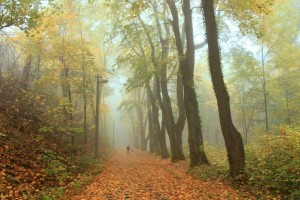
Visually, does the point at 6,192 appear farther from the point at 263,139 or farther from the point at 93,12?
the point at 93,12

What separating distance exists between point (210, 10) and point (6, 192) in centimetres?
898

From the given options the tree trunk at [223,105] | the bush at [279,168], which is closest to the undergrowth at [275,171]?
the bush at [279,168]

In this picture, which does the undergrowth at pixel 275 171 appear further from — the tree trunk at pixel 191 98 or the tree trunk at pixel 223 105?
the tree trunk at pixel 191 98

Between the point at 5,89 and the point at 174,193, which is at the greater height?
the point at 5,89

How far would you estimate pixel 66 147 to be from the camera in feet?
57.4

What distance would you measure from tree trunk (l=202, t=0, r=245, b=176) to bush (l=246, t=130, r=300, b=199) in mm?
515

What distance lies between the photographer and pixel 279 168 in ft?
26.3

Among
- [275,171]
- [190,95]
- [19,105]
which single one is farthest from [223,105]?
[19,105]

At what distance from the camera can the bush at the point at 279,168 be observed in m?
7.31

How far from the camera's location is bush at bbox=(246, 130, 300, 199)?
731cm

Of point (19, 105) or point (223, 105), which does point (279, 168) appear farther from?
point (19, 105)

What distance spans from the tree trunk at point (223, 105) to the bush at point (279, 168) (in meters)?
0.51

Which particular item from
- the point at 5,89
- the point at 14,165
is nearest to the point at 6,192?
the point at 14,165

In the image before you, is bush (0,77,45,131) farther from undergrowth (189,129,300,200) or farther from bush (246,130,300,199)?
bush (246,130,300,199)
